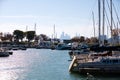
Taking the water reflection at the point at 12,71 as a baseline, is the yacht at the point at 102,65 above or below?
above

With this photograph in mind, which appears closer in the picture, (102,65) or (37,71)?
(102,65)

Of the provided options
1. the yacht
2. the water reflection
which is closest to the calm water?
the water reflection

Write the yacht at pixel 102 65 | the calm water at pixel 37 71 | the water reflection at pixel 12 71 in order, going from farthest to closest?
the water reflection at pixel 12 71 < the calm water at pixel 37 71 < the yacht at pixel 102 65

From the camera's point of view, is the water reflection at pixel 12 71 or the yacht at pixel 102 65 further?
the water reflection at pixel 12 71

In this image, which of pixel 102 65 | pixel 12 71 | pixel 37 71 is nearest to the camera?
pixel 102 65

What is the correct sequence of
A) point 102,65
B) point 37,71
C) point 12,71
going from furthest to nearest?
point 12,71, point 37,71, point 102,65

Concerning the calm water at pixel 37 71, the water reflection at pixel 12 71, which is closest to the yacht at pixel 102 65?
the calm water at pixel 37 71

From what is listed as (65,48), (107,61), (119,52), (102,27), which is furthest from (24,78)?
(65,48)

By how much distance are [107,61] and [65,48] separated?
145 m

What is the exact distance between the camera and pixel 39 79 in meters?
50.3

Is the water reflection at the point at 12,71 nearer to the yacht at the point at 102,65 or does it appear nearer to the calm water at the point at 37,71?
the calm water at the point at 37,71

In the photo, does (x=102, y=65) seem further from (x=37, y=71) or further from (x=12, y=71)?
(x=12, y=71)

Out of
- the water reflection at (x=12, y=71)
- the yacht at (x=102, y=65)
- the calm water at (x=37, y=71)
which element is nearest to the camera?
the yacht at (x=102, y=65)

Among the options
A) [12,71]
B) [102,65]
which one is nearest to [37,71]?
[12,71]
